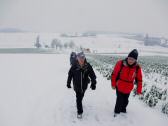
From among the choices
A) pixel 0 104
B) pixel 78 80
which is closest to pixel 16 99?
pixel 0 104

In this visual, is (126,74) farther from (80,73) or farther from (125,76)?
(80,73)

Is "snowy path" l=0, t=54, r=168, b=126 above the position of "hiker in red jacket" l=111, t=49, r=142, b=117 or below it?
below

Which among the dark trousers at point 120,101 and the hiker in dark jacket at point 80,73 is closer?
the hiker in dark jacket at point 80,73

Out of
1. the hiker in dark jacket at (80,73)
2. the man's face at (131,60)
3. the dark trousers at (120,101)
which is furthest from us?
the dark trousers at (120,101)

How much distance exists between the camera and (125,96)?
18.5 ft

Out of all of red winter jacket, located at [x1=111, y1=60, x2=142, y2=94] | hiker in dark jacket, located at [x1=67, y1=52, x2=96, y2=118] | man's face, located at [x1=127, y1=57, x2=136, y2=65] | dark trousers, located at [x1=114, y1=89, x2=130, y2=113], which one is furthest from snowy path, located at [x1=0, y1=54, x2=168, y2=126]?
man's face, located at [x1=127, y1=57, x2=136, y2=65]

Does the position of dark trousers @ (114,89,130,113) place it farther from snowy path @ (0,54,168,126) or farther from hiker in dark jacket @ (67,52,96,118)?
hiker in dark jacket @ (67,52,96,118)

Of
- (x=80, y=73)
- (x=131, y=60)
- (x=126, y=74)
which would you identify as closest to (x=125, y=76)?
(x=126, y=74)

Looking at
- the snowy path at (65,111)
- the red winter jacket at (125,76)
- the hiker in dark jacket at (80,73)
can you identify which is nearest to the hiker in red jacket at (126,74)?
the red winter jacket at (125,76)

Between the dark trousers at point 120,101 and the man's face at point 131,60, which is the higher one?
the man's face at point 131,60

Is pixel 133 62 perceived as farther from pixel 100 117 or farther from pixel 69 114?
pixel 69 114

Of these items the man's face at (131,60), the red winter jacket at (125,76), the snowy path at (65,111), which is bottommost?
the snowy path at (65,111)

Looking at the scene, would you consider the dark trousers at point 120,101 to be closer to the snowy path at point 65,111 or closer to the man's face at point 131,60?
the snowy path at point 65,111

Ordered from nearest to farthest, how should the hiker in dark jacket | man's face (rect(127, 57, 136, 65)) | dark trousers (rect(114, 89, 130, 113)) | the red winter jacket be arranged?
man's face (rect(127, 57, 136, 65)) < the red winter jacket < the hiker in dark jacket < dark trousers (rect(114, 89, 130, 113))
